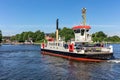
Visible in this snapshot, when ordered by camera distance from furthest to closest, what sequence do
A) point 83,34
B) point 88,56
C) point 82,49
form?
point 83,34
point 82,49
point 88,56

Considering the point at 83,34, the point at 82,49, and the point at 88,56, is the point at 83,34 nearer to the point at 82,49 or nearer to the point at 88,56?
the point at 82,49

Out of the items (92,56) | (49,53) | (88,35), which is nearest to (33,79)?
(92,56)

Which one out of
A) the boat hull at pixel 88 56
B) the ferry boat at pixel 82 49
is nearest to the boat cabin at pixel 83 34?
the ferry boat at pixel 82 49

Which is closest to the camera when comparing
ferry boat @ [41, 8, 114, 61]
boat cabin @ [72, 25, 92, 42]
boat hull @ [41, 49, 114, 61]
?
boat hull @ [41, 49, 114, 61]

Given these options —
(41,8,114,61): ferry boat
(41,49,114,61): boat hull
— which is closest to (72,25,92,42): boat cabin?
(41,8,114,61): ferry boat

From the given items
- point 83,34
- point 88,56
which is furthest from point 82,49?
point 83,34

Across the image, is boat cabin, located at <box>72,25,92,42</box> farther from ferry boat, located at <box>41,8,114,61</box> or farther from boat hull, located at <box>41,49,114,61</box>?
boat hull, located at <box>41,49,114,61</box>

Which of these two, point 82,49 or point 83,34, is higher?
point 83,34

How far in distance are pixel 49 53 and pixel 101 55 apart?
28.0 meters

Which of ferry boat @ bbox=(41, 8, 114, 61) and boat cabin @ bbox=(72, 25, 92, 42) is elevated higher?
boat cabin @ bbox=(72, 25, 92, 42)

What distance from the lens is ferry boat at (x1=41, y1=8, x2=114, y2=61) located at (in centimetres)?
5056

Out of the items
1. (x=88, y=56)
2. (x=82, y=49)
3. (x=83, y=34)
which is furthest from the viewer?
(x=83, y=34)

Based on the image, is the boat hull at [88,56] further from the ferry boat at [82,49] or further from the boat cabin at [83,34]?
the boat cabin at [83,34]

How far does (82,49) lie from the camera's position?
53000mm
